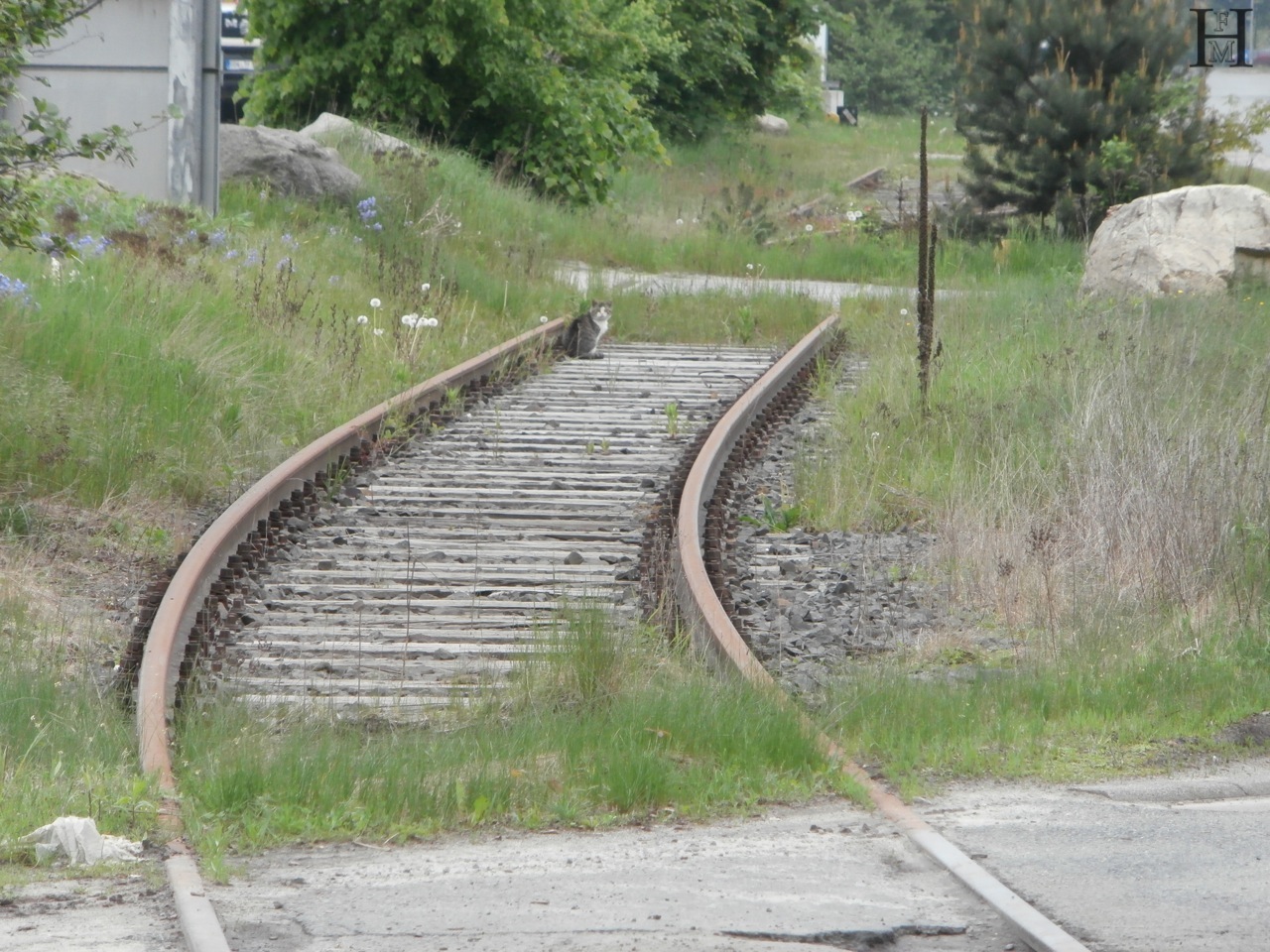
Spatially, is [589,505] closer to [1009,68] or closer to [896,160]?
[1009,68]

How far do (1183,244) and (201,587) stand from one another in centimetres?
1139

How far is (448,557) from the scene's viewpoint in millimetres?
7082

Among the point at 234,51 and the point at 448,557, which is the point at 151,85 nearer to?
the point at 448,557

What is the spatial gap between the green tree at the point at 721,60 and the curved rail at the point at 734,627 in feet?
81.8

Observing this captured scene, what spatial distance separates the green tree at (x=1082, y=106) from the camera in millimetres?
20656

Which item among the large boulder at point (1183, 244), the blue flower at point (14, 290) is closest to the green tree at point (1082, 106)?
the large boulder at point (1183, 244)

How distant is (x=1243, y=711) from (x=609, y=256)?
1460 cm

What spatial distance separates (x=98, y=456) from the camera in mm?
7770

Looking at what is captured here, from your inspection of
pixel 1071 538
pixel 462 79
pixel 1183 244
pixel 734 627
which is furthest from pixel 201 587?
pixel 462 79

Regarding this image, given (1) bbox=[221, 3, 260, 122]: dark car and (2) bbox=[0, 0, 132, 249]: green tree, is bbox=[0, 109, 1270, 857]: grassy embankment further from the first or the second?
(1) bbox=[221, 3, 260, 122]: dark car

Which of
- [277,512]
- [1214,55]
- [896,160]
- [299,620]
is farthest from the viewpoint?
[896,160]

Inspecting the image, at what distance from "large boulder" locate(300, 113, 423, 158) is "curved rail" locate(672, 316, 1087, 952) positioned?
8639mm

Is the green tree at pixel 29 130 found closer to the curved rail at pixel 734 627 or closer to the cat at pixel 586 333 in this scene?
the curved rail at pixel 734 627

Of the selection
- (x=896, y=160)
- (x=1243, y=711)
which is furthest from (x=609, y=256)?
(x=896, y=160)
